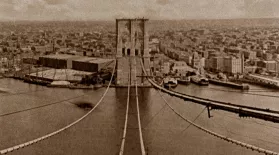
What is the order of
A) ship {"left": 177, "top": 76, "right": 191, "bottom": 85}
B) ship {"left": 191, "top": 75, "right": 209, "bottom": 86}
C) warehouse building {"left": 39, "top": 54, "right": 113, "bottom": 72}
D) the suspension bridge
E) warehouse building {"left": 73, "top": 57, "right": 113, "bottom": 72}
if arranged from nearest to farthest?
the suspension bridge, ship {"left": 191, "top": 75, "right": 209, "bottom": 86}, ship {"left": 177, "top": 76, "right": 191, "bottom": 85}, warehouse building {"left": 73, "top": 57, "right": 113, "bottom": 72}, warehouse building {"left": 39, "top": 54, "right": 113, "bottom": 72}

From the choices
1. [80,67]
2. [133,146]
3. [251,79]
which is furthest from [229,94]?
[80,67]

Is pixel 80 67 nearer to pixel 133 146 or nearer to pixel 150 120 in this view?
pixel 150 120

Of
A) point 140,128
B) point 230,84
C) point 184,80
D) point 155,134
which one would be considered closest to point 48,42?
point 184,80

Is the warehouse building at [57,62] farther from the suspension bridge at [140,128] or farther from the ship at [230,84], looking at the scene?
the ship at [230,84]

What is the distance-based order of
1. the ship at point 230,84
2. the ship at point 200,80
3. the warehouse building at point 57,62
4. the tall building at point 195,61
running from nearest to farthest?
the ship at point 230,84 → the ship at point 200,80 → the warehouse building at point 57,62 → the tall building at point 195,61

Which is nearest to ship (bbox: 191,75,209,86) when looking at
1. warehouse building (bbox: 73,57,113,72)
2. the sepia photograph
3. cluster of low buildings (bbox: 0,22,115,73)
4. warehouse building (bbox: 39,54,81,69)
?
the sepia photograph

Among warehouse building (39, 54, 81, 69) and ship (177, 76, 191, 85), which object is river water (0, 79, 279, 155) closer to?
ship (177, 76, 191, 85)

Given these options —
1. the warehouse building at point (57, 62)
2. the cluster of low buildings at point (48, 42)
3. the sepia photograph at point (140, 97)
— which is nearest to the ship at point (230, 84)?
the sepia photograph at point (140, 97)
